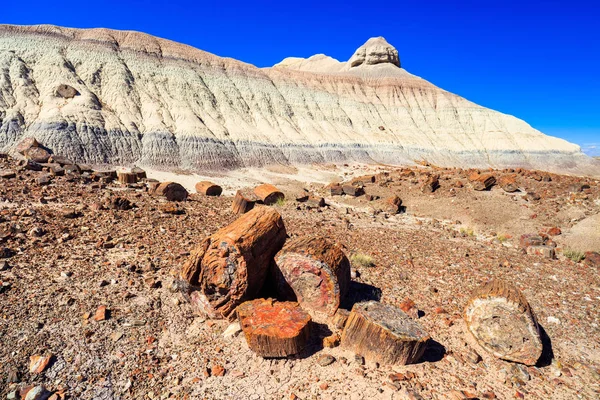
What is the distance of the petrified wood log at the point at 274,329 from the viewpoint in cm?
371

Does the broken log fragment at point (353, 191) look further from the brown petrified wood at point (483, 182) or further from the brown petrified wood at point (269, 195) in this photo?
the brown petrified wood at point (483, 182)

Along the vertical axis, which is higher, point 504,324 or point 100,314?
point 504,324

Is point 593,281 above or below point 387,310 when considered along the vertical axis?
above

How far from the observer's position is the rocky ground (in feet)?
11.6

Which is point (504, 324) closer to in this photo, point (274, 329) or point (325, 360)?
point (325, 360)

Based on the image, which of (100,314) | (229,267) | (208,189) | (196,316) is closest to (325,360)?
(229,267)

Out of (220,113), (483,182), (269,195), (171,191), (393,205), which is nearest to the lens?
→ (171,191)

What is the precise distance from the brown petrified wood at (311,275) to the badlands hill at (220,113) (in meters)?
23.8

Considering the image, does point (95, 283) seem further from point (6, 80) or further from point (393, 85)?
point (393, 85)

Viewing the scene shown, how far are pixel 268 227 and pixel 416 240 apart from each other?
560cm

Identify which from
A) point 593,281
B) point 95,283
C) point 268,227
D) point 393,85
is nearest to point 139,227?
point 95,283

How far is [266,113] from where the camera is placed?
124 feet

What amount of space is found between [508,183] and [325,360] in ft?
50.4

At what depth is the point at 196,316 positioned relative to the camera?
15.2 ft
